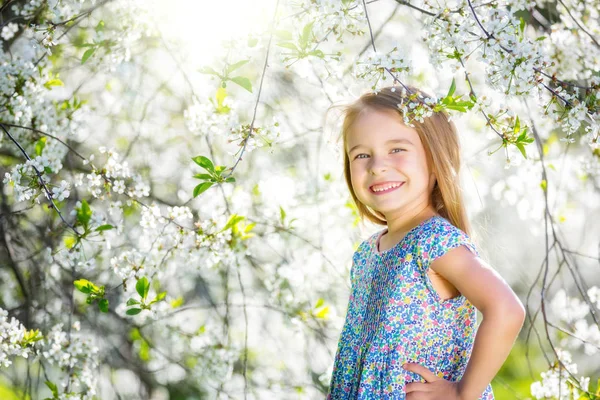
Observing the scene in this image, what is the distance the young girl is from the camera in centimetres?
129

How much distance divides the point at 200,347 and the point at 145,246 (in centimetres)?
81

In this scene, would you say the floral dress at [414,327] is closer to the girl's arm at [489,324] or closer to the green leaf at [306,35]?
the girl's arm at [489,324]

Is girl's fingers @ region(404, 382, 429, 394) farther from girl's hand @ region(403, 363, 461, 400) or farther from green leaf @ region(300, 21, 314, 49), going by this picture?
green leaf @ region(300, 21, 314, 49)

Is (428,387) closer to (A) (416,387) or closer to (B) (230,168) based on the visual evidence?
(A) (416,387)

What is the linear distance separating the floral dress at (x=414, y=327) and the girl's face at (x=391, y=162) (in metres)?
0.08

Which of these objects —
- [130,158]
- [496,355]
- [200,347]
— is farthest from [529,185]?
[496,355]

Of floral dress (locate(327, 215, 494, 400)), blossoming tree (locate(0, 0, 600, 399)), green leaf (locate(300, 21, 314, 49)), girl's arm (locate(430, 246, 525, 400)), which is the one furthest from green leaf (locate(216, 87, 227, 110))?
girl's arm (locate(430, 246, 525, 400))

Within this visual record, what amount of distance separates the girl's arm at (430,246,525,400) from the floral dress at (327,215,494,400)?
9 cm

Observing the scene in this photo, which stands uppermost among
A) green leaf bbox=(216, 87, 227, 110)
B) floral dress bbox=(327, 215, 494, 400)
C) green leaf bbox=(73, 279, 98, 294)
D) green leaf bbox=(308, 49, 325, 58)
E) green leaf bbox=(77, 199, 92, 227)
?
green leaf bbox=(216, 87, 227, 110)

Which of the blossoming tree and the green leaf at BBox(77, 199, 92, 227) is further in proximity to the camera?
the green leaf at BBox(77, 199, 92, 227)

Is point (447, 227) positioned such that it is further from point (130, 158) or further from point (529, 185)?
point (130, 158)

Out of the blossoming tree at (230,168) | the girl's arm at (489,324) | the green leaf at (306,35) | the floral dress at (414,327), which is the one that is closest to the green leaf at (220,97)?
the blossoming tree at (230,168)

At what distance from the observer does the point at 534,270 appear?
4.81 metres

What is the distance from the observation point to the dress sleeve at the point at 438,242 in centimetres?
137
